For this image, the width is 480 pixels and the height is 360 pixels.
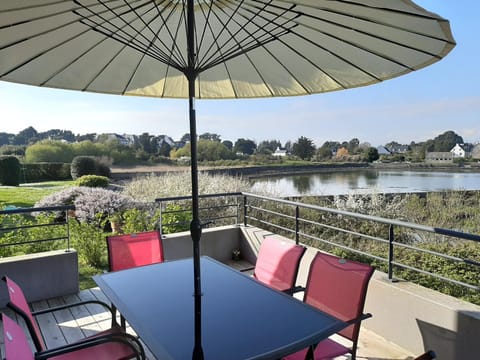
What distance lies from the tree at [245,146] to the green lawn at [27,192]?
5726 mm

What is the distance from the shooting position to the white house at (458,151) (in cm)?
1028

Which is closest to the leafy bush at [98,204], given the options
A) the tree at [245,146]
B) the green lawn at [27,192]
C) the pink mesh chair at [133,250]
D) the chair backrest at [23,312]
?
the green lawn at [27,192]

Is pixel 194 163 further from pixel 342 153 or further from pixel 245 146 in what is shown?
pixel 342 153

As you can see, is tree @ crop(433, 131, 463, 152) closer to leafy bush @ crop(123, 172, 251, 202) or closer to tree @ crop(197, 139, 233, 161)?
leafy bush @ crop(123, 172, 251, 202)

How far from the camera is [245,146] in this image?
42.9 feet

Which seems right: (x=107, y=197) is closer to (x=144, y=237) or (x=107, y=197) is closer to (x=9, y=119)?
(x=144, y=237)

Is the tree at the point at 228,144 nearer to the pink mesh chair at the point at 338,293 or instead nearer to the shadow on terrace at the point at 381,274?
the shadow on terrace at the point at 381,274

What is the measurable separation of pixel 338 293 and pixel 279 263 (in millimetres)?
565

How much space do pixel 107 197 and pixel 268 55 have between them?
19.5 feet

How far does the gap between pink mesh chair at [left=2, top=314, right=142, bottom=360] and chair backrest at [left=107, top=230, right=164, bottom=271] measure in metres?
Result: 0.90

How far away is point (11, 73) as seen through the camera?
7.23ft

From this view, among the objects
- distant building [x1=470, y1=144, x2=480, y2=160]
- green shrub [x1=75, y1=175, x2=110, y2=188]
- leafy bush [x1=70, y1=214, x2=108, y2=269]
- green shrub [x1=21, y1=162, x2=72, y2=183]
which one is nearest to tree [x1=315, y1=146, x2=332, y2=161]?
distant building [x1=470, y1=144, x2=480, y2=160]

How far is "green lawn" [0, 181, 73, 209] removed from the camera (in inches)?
415

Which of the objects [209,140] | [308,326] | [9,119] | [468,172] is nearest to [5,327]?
[308,326]
